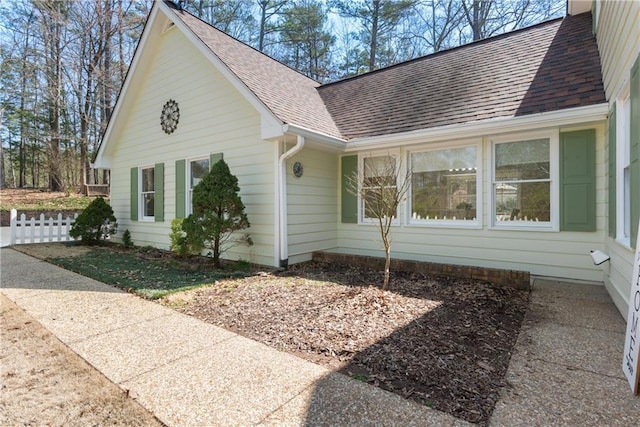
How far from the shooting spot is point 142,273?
6.04 meters

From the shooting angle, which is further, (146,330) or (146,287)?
(146,287)

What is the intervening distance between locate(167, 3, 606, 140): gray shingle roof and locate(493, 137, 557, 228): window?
0.59 m

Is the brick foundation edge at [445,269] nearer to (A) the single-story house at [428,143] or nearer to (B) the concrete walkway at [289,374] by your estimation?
(A) the single-story house at [428,143]

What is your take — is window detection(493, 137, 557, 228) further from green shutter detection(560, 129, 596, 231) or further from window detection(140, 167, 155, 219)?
window detection(140, 167, 155, 219)

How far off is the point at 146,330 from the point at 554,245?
5871 millimetres

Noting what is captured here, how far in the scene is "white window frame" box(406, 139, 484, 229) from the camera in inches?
231

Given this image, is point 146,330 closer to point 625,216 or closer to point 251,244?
point 251,244

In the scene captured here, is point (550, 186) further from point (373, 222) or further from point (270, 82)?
point (270, 82)

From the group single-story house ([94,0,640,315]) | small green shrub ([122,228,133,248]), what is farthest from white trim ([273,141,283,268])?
small green shrub ([122,228,133,248])

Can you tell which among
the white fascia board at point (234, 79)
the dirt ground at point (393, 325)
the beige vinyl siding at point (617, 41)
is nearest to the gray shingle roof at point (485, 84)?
the beige vinyl siding at point (617, 41)

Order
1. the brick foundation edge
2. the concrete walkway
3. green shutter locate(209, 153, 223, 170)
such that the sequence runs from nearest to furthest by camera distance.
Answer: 1. the concrete walkway
2. the brick foundation edge
3. green shutter locate(209, 153, 223, 170)

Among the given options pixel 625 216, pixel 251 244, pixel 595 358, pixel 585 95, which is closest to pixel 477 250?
pixel 625 216

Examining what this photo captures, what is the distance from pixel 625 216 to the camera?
12.4 feet

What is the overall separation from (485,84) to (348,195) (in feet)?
11.7
